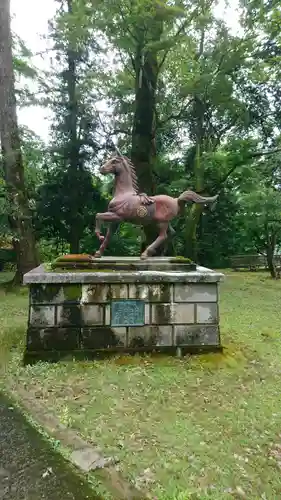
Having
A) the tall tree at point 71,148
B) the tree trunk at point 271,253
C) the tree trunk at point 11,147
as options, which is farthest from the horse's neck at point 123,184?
the tree trunk at point 271,253

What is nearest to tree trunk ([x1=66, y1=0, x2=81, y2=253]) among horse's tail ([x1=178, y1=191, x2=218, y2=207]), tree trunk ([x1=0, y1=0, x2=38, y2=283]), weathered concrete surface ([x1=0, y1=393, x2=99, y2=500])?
tree trunk ([x1=0, y1=0, x2=38, y2=283])

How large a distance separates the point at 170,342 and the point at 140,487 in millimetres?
2393

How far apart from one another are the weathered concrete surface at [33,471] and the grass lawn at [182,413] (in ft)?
0.97

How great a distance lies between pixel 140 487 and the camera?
2246 millimetres

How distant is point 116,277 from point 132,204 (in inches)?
43.7

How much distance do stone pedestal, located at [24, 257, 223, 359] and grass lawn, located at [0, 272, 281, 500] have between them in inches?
9.6

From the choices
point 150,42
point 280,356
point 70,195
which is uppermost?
point 150,42

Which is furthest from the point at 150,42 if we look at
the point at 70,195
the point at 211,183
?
the point at 70,195

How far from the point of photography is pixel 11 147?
9.70 metres

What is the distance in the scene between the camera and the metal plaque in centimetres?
446

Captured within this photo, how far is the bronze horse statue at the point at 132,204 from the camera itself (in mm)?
5043

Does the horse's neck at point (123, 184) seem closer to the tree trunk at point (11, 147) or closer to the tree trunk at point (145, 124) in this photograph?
the tree trunk at point (11, 147)

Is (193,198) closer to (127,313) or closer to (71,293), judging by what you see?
(127,313)

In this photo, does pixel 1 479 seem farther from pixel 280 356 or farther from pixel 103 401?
pixel 280 356
